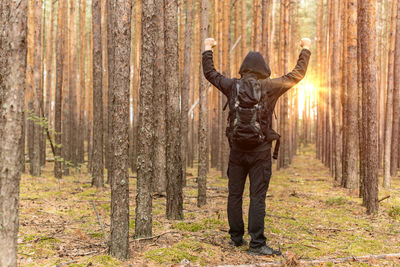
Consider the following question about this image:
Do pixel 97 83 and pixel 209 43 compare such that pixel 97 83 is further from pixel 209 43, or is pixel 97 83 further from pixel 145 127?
pixel 209 43

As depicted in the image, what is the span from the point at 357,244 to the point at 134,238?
2.95 metres

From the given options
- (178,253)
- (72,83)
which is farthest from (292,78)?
(72,83)

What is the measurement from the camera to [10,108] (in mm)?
2570

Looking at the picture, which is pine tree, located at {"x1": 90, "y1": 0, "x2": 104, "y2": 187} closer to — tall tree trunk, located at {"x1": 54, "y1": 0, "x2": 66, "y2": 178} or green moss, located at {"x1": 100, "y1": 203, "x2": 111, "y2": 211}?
tall tree trunk, located at {"x1": 54, "y1": 0, "x2": 66, "y2": 178}

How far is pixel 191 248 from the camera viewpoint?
432cm

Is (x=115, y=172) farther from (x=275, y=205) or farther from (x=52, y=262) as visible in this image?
(x=275, y=205)

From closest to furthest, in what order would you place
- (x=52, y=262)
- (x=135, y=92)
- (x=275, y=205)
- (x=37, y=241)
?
(x=52, y=262) → (x=37, y=241) → (x=275, y=205) → (x=135, y=92)

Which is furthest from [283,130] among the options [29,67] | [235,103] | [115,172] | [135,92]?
[115,172]

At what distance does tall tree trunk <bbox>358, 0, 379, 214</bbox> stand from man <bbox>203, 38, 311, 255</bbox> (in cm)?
263

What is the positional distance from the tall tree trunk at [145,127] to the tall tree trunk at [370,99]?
4.01 m

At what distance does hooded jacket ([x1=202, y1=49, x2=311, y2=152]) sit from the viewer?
4145 millimetres

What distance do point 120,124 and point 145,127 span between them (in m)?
0.68

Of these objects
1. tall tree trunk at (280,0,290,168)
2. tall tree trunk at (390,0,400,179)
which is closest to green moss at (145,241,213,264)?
tall tree trunk at (390,0,400,179)

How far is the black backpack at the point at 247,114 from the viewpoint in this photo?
404cm
